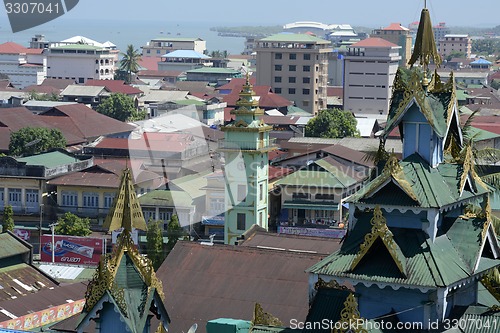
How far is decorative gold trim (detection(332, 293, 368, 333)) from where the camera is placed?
1591cm

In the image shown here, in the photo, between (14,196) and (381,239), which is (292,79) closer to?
(14,196)

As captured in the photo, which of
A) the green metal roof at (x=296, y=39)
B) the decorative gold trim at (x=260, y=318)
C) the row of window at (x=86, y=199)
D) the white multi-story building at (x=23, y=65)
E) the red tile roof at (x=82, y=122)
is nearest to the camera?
the decorative gold trim at (x=260, y=318)

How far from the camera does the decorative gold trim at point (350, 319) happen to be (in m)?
15.9

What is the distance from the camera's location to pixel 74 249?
174 ft

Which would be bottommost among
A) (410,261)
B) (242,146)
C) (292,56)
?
(292,56)

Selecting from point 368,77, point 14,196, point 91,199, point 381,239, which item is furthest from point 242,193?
point 368,77

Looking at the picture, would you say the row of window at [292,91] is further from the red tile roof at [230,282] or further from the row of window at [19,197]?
the red tile roof at [230,282]

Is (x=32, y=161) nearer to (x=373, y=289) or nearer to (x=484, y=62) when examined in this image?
(x=373, y=289)

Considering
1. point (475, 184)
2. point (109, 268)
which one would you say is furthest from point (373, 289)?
point (109, 268)

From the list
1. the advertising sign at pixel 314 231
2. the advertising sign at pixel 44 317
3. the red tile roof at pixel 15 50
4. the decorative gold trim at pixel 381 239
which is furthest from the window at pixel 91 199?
the red tile roof at pixel 15 50

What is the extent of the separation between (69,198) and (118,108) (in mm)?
49699

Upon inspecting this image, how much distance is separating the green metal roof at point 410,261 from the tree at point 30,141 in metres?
60.6

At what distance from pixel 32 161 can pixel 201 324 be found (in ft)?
134

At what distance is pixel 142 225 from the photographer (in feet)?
57.7
